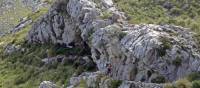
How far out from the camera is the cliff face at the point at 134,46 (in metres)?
45.5

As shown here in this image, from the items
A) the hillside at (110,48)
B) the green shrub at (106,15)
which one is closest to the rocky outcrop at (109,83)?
the hillside at (110,48)

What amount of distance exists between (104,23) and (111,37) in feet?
32.2

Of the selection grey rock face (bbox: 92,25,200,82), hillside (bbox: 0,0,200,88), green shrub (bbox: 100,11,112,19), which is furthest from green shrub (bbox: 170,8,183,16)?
grey rock face (bbox: 92,25,200,82)

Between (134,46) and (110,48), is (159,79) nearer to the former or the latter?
(134,46)

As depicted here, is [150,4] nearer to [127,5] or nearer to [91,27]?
[127,5]

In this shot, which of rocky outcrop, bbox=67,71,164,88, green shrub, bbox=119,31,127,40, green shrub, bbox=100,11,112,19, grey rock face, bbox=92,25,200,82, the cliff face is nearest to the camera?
rocky outcrop, bbox=67,71,164,88

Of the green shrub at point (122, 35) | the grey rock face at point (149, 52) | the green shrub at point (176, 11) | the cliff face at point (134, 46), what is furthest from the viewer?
the green shrub at point (176, 11)

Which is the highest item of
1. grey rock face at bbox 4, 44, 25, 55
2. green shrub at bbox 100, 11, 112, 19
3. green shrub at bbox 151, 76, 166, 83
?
green shrub at bbox 100, 11, 112, 19

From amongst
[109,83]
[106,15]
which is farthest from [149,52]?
[106,15]

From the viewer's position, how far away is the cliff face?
45503 millimetres

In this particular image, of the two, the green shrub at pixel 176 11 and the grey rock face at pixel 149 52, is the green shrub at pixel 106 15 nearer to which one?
the grey rock face at pixel 149 52

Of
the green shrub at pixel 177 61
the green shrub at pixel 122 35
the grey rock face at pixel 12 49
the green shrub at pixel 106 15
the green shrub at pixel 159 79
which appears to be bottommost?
the grey rock face at pixel 12 49

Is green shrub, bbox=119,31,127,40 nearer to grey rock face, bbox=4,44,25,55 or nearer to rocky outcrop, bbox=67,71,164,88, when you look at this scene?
rocky outcrop, bbox=67,71,164,88

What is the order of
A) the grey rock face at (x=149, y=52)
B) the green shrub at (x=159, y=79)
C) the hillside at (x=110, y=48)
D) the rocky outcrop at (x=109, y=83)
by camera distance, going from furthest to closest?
the grey rock face at (x=149, y=52) → the hillside at (x=110, y=48) → the green shrub at (x=159, y=79) → the rocky outcrop at (x=109, y=83)
